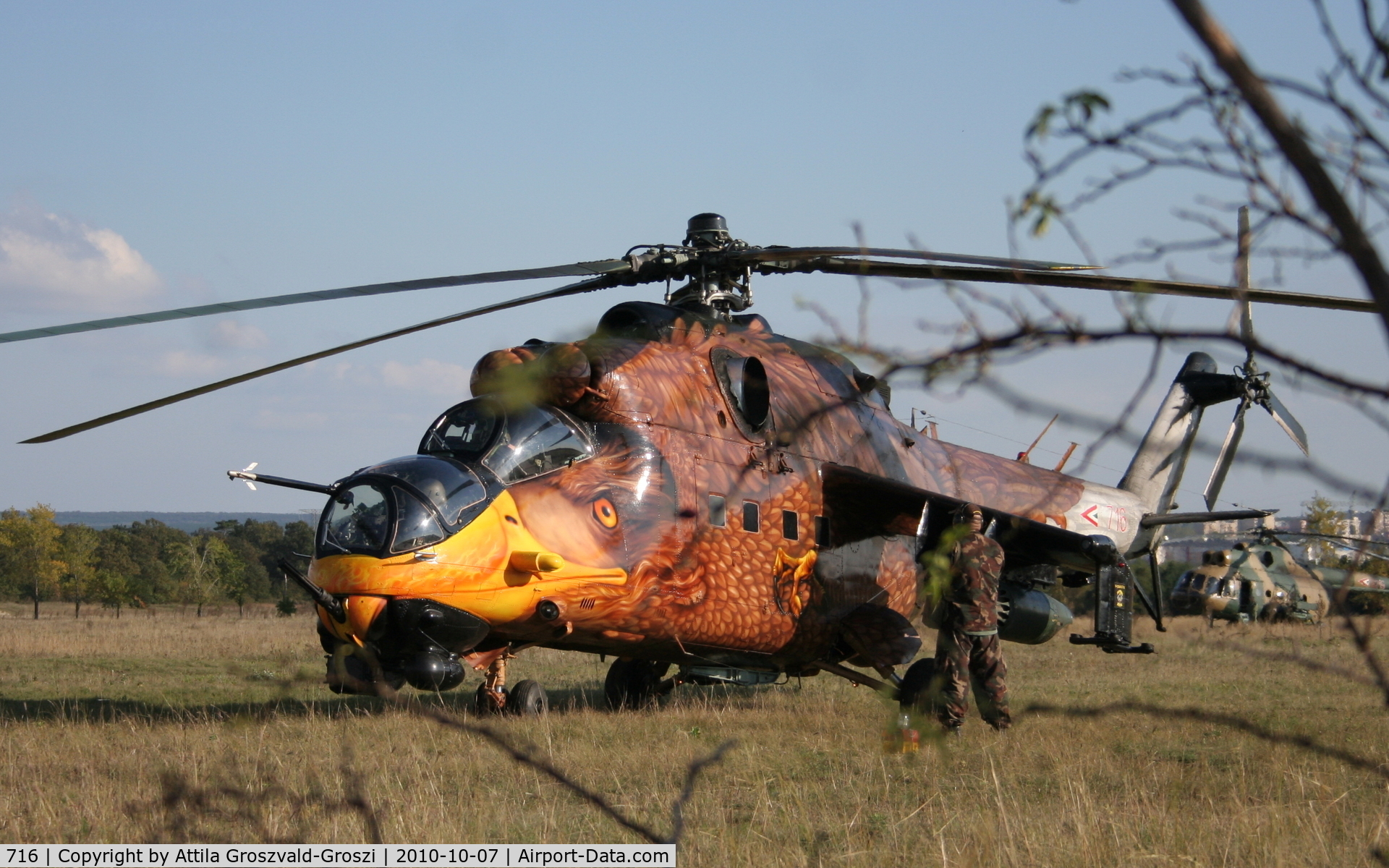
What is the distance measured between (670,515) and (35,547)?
1613 inches

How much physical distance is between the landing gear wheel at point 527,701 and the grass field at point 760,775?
11.7 inches

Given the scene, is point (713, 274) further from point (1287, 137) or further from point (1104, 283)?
point (1287, 137)

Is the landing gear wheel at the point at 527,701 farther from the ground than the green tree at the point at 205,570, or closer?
farther from the ground

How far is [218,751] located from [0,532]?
40185 mm

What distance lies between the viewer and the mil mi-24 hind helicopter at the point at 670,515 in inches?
287

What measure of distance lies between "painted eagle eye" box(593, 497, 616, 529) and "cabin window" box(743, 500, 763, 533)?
1195 mm

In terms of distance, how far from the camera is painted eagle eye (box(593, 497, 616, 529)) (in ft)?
26.0

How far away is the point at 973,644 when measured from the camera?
30.2 feet

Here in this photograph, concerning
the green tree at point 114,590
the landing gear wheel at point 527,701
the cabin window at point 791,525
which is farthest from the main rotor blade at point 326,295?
the green tree at point 114,590

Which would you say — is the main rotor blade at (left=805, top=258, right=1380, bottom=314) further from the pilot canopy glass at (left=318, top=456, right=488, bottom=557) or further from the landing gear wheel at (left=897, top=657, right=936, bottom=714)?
the landing gear wheel at (left=897, top=657, right=936, bottom=714)

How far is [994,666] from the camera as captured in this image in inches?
360

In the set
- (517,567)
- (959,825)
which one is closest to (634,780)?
(517,567)

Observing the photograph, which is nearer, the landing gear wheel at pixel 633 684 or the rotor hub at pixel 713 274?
the rotor hub at pixel 713 274

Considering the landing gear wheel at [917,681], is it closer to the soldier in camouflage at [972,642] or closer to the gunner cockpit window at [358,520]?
Answer: the soldier in camouflage at [972,642]
